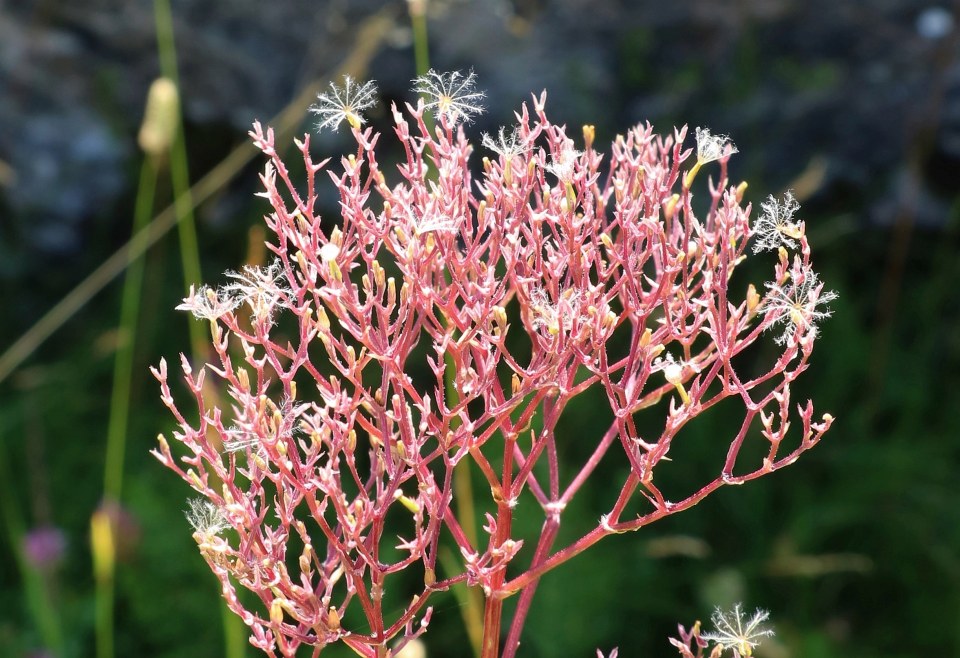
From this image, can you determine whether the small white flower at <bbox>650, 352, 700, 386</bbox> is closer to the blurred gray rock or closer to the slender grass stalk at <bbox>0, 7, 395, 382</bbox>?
the slender grass stalk at <bbox>0, 7, 395, 382</bbox>

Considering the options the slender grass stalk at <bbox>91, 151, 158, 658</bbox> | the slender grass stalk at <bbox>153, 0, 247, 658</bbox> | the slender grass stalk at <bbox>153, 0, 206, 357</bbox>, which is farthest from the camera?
the slender grass stalk at <bbox>153, 0, 206, 357</bbox>

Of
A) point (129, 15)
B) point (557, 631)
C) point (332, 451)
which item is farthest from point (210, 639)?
point (129, 15)

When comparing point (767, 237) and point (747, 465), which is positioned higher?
point (747, 465)

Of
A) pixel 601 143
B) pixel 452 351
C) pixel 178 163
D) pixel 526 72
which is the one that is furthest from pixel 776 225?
pixel 178 163

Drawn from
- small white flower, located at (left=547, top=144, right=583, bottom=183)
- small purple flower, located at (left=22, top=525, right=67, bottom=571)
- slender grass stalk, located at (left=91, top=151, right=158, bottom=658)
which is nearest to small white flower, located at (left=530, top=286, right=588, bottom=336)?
small white flower, located at (left=547, top=144, right=583, bottom=183)

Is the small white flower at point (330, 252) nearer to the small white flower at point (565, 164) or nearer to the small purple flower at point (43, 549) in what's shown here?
the small white flower at point (565, 164)

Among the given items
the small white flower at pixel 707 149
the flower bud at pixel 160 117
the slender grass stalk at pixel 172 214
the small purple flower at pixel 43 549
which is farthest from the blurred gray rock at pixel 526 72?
the small white flower at pixel 707 149

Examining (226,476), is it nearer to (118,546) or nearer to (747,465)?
(118,546)

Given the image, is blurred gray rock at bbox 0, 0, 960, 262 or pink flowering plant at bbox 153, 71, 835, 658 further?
blurred gray rock at bbox 0, 0, 960, 262
